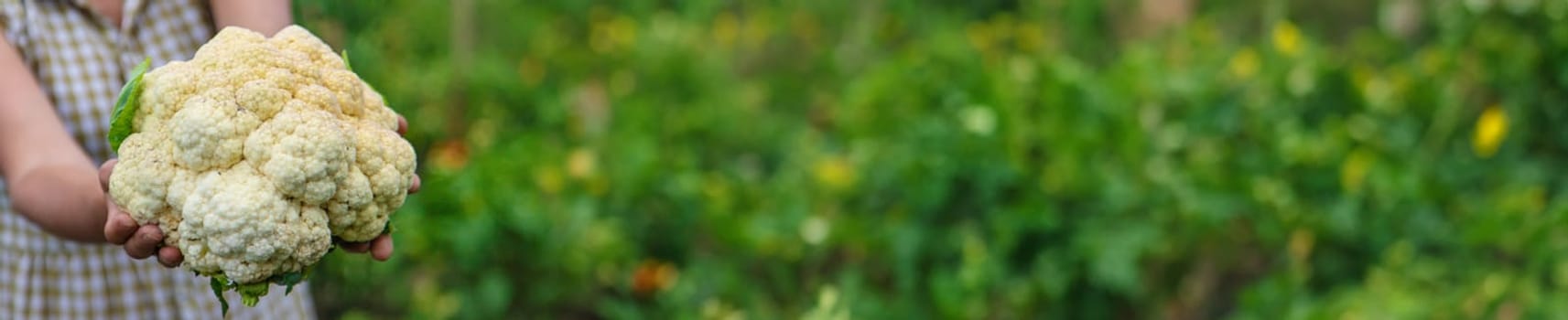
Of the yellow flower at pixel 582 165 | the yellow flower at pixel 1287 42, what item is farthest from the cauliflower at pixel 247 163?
the yellow flower at pixel 1287 42

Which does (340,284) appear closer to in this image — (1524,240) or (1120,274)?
(1120,274)

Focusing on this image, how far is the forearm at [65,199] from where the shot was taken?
4.08 ft

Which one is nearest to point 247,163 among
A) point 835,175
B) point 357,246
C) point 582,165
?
point 357,246

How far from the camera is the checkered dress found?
144 cm

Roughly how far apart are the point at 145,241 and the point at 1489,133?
10.1 feet

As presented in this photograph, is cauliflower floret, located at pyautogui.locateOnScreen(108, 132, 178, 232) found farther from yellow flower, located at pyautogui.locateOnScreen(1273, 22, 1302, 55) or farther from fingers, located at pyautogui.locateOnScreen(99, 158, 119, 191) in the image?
yellow flower, located at pyautogui.locateOnScreen(1273, 22, 1302, 55)

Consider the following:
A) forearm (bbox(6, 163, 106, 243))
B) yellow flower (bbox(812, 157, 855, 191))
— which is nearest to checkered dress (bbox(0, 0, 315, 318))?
forearm (bbox(6, 163, 106, 243))

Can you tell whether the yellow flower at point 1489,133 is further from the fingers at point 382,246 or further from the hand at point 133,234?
the hand at point 133,234

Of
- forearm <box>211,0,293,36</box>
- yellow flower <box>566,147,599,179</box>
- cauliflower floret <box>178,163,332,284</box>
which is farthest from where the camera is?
yellow flower <box>566,147,599,179</box>

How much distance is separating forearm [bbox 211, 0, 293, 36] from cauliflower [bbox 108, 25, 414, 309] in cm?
18

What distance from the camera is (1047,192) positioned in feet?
9.67

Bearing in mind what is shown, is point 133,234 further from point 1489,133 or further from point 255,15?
point 1489,133

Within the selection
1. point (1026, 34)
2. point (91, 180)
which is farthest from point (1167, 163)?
point (91, 180)

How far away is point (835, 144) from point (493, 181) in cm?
110
